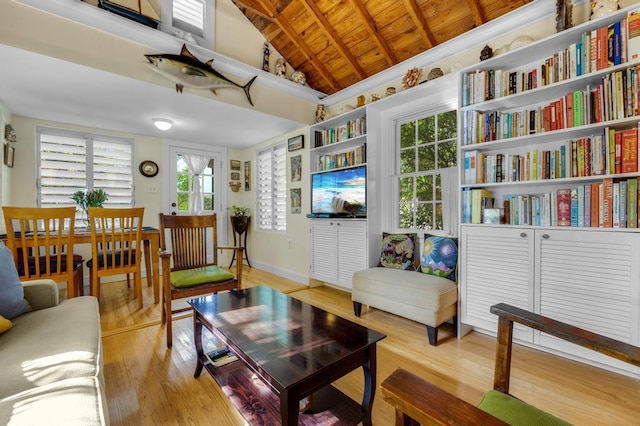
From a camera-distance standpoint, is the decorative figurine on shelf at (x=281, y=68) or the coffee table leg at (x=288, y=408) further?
the decorative figurine on shelf at (x=281, y=68)

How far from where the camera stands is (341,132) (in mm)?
3445

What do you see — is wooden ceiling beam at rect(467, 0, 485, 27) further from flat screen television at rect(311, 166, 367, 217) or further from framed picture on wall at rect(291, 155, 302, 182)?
framed picture on wall at rect(291, 155, 302, 182)

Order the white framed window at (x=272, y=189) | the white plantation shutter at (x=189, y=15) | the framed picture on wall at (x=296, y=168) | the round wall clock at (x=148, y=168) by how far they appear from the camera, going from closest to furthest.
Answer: the white plantation shutter at (x=189, y=15) < the framed picture on wall at (x=296, y=168) < the round wall clock at (x=148, y=168) < the white framed window at (x=272, y=189)

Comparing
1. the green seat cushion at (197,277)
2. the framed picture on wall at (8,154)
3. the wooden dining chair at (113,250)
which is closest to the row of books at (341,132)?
the green seat cushion at (197,277)

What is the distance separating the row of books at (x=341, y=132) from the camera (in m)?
3.17

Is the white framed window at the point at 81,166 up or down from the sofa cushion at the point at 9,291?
up

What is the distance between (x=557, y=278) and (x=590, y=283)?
0.16 m

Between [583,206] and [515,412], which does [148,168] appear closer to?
[515,412]

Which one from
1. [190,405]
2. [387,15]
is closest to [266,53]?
[387,15]

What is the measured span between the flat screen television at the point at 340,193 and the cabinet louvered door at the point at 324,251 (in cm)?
18

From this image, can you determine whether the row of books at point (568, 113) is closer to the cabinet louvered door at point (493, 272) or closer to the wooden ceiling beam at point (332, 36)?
the cabinet louvered door at point (493, 272)

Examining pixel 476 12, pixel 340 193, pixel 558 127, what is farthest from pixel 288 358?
pixel 476 12

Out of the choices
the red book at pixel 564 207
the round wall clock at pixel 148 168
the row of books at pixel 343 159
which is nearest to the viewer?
the red book at pixel 564 207

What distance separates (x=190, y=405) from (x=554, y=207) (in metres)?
2.58
